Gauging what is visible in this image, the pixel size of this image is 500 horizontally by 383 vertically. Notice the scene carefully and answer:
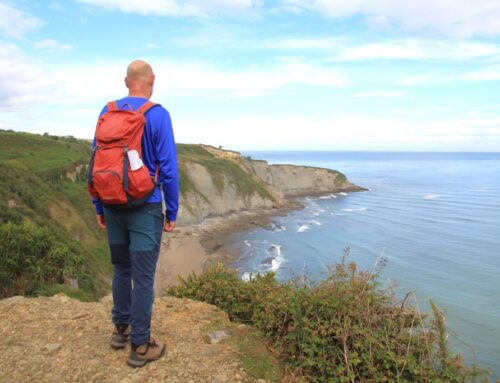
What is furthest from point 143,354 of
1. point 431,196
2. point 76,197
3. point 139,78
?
point 431,196

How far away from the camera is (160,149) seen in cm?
383

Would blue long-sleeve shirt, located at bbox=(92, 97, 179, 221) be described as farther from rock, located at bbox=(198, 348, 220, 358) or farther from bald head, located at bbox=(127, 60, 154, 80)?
rock, located at bbox=(198, 348, 220, 358)

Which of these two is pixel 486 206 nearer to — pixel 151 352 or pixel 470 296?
pixel 470 296

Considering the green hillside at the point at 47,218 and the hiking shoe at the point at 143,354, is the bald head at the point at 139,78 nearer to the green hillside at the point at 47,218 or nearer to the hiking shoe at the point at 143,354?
the hiking shoe at the point at 143,354

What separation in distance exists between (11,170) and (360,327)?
30.7 meters

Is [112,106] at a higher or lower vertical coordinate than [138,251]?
higher

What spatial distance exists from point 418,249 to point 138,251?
3957 cm

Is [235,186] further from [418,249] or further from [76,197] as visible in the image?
[76,197]

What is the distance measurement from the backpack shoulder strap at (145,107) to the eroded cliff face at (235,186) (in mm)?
45761

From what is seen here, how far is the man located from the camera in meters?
3.83

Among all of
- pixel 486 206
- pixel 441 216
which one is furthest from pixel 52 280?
pixel 486 206

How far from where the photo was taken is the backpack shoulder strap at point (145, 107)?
377 centimetres

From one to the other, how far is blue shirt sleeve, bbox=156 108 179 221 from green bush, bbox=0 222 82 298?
668cm

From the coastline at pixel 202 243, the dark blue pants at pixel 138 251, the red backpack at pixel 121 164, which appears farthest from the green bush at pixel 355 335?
the coastline at pixel 202 243
